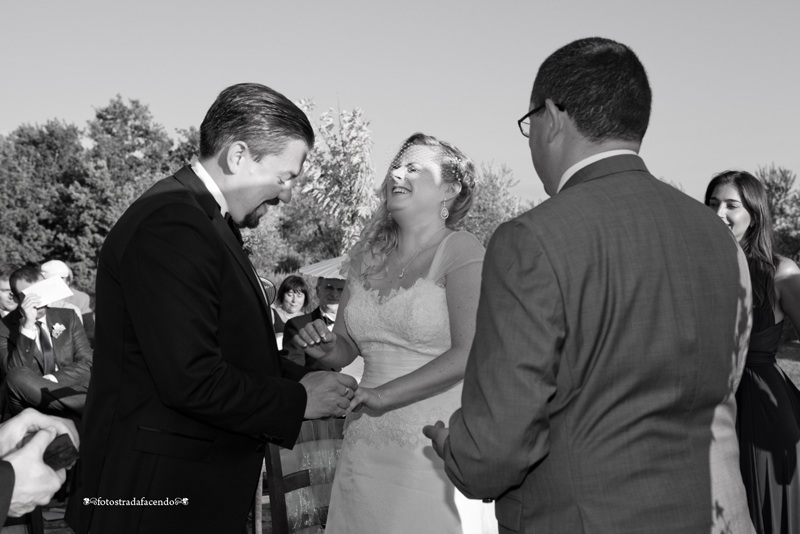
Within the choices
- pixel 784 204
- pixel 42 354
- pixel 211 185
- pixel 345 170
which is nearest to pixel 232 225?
pixel 211 185

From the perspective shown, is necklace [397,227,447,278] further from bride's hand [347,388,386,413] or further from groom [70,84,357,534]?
groom [70,84,357,534]

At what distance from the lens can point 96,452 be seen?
248 centimetres

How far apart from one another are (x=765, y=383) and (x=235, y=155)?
10.8 ft

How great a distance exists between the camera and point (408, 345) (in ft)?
12.4

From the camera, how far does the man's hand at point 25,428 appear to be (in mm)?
1810

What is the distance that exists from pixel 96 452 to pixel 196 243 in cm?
74

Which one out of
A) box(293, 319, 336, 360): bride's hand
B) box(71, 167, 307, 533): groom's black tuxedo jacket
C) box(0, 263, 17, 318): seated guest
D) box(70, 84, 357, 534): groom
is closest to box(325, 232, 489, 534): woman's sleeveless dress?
box(293, 319, 336, 360): bride's hand

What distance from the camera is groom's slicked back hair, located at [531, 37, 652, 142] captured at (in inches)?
77.9

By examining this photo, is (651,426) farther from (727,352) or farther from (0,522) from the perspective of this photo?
(0,522)

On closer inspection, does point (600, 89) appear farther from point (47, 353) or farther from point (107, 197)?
point (107, 197)

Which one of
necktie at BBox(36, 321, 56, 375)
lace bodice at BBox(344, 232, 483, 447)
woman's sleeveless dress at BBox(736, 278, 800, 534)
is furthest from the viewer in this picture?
necktie at BBox(36, 321, 56, 375)

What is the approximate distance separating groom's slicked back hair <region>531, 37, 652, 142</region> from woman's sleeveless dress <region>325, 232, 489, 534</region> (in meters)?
1.71

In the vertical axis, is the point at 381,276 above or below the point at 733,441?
above

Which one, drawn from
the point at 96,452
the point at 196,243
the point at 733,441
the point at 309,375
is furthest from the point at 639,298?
the point at 96,452
